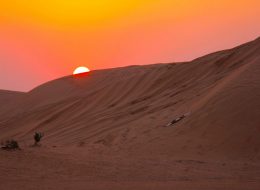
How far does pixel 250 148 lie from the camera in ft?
53.9

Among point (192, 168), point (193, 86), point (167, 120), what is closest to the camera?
Result: point (192, 168)

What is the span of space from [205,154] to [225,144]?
43.0 inches

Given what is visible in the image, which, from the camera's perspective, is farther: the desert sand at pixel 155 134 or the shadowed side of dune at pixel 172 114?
the shadowed side of dune at pixel 172 114

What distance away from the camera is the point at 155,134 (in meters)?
19.6

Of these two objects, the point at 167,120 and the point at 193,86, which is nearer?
the point at 167,120

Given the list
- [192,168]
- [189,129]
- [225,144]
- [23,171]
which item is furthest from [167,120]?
[23,171]

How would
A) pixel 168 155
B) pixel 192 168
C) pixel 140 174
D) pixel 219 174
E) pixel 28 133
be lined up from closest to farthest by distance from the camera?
pixel 140 174, pixel 219 174, pixel 192 168, pixel 168 155, pixel 28 133

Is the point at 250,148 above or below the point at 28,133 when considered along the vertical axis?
below

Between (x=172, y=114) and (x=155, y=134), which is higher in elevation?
(x=172, y=114)

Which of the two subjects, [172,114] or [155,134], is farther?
[172,114]

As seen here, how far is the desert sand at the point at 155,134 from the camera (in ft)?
34.8

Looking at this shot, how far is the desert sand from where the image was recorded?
10.6 metres

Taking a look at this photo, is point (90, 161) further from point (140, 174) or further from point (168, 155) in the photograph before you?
point (168, 155)

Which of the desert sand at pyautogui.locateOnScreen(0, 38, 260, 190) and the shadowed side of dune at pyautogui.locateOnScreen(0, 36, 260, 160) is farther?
the shadowed side of dune at pyautogui.locateOnScreen(0, 36, 260, 160)
